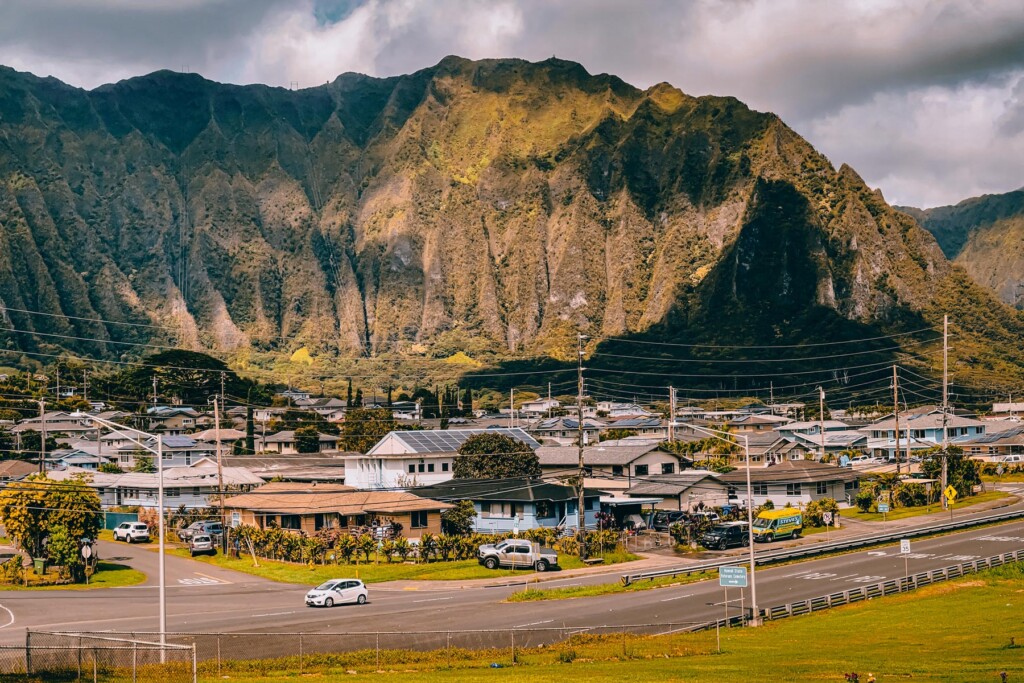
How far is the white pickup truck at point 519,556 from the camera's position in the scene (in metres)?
65.0

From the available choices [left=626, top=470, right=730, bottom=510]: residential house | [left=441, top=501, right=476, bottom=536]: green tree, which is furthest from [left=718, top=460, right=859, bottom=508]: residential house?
[left=441, top=501, right=476, bottom=536]: green tree

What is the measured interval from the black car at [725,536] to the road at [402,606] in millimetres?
8094

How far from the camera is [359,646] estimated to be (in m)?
37.6

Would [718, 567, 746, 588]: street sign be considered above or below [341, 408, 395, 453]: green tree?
below

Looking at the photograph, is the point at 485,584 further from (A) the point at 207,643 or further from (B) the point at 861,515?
(B) the point at 861,515

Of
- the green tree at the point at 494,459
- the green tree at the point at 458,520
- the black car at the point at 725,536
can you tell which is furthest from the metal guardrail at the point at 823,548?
the green tree at the point at 494,459

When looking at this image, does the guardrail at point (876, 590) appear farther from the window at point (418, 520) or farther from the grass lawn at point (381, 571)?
the window at point (418, 520)

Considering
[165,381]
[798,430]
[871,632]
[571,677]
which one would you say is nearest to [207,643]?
[571,677]

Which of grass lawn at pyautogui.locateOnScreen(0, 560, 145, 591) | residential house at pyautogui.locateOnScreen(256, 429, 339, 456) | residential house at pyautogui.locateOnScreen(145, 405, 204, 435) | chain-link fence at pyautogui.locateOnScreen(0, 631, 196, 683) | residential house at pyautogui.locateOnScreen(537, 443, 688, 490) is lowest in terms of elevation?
grass lawn at pyautogui.locateOnScreen(0, 560, 145, 591)

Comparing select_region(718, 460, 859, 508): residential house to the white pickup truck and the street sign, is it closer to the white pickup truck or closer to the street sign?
the white pickup truck

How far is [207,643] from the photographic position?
1426 inches

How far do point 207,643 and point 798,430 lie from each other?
415ft

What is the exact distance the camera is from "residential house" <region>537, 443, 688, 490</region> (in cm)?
9681

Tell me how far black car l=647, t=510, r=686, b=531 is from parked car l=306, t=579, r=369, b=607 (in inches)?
1302
